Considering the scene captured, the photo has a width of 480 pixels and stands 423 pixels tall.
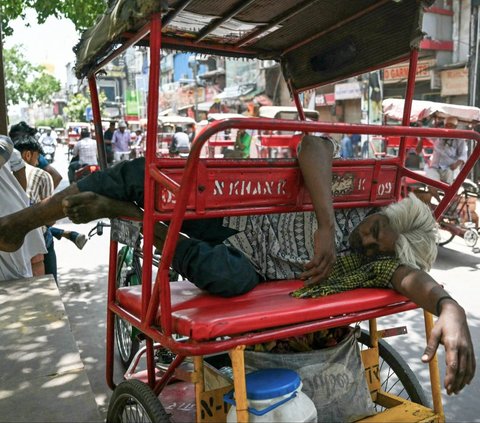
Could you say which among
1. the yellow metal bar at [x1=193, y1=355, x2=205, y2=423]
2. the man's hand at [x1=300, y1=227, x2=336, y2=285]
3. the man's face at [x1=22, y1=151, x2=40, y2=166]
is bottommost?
the yellow metal bar at [x1=193, y1=355, x2=205, y2=423]

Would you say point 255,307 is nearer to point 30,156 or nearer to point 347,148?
point 30,156

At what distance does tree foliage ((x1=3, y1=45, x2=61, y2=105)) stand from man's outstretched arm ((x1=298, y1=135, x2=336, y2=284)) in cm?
3861

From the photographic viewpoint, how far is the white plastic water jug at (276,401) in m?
1.74

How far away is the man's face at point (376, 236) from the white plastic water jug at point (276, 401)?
2.25 ft

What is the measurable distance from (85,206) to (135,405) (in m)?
0.80

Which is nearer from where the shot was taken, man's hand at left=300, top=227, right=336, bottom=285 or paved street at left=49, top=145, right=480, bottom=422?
man's hand at left=300, top=227, right=336, bottom=285

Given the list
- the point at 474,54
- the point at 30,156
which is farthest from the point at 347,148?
the point at 30,156

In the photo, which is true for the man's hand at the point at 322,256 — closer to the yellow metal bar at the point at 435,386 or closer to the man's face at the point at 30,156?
the yellow metal bar at the point at 435,386

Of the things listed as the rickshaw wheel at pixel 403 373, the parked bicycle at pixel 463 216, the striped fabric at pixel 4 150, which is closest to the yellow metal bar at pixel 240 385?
the rickshaw wheel at pixel 403 373

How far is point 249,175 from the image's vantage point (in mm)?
2086

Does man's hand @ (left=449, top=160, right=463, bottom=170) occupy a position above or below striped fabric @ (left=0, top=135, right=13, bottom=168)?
below

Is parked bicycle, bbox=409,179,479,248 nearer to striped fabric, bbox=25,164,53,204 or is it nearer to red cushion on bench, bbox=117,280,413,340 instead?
striped fabric, bbox=25,164,53,204

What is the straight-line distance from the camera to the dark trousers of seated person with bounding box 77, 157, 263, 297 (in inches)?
81.8

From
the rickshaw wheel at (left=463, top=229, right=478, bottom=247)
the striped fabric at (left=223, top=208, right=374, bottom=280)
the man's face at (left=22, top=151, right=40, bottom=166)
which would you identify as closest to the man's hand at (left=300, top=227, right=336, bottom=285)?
the striped fabric at (left=223, top=208, right=374, bottom=280)
